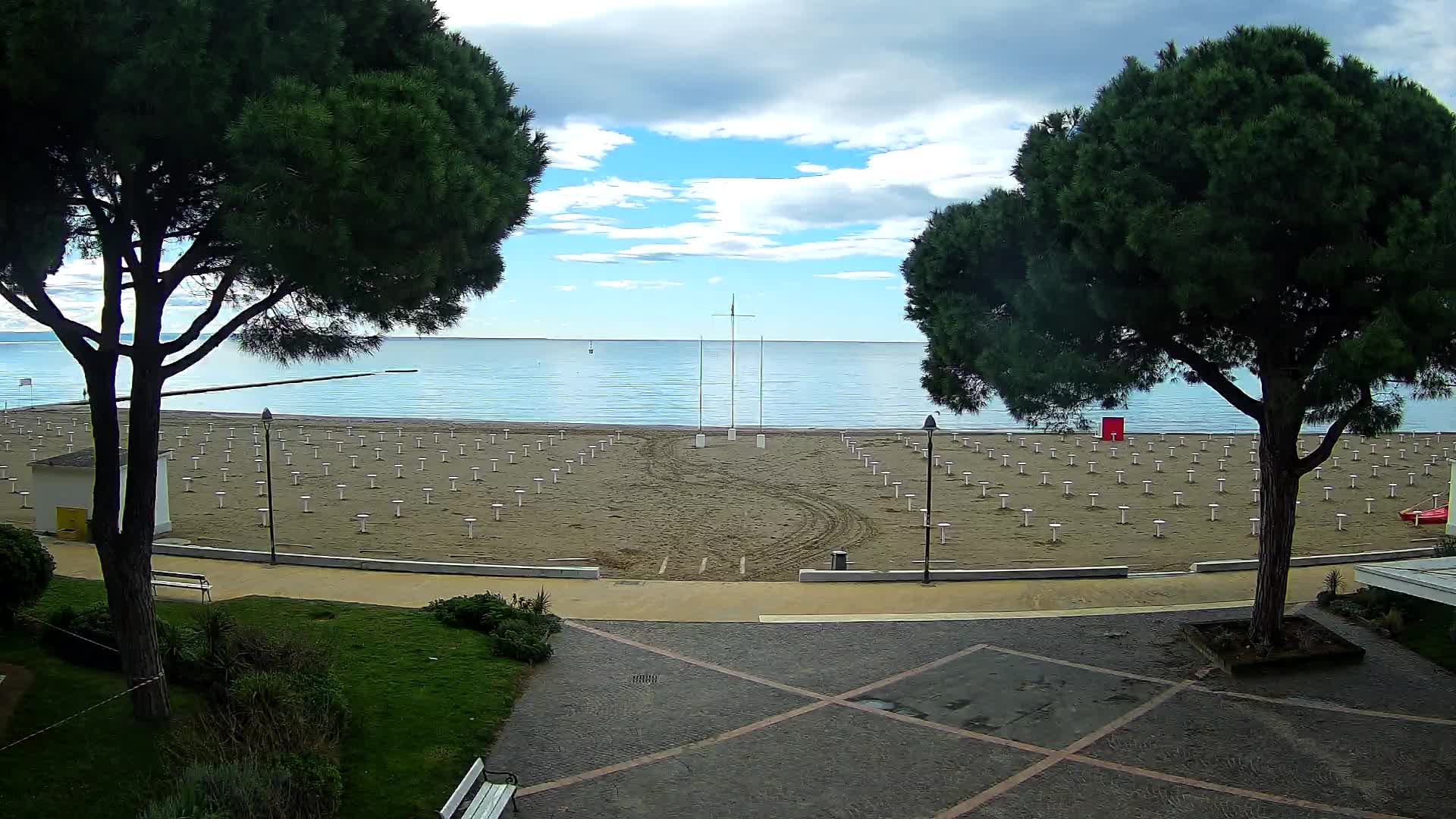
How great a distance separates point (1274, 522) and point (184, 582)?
1615cm

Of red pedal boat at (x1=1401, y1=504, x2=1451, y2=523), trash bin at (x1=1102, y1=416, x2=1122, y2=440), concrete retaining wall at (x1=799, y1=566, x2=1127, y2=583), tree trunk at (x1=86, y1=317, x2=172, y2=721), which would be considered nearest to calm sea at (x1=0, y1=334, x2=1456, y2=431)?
trash bin at (x1=1102, y1=416, x2=1122, y2=440)

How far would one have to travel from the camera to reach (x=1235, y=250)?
9.91 m

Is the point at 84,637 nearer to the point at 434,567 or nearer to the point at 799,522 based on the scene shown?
the point at 434,567

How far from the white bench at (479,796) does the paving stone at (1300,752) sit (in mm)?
5617

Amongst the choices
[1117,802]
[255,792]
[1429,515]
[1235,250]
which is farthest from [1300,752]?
[1429,515]

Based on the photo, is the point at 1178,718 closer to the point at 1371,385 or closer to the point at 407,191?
the point at 1371,385

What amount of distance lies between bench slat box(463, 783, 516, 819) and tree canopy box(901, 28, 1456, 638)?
24.4ft

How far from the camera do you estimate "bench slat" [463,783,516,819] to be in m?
7.46

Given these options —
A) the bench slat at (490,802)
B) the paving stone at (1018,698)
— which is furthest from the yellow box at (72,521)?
the paving stone at (1018,698)

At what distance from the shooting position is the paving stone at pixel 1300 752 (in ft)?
27.9

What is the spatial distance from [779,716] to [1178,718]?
4299 millimetres

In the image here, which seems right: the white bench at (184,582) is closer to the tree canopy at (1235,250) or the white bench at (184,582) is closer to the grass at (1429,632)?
the tree canopy at (1235,250)

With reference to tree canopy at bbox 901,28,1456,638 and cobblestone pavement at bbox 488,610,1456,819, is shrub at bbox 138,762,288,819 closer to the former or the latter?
cobblestone pavement at bbox 488,610,1456,819

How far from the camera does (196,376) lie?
131 m
